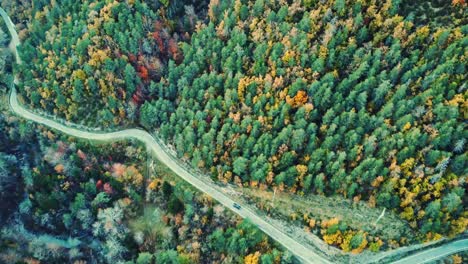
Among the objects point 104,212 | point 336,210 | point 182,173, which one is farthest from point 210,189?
point 336,210

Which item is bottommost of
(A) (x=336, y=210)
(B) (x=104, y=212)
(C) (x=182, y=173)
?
(B) (x=104, y=212)

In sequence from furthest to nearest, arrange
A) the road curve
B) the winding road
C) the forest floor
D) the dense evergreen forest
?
the dense evergreen forest → the road curve → the forest floor → the winding road

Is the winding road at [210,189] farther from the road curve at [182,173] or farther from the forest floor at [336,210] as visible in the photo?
the forest floor at [336,210]

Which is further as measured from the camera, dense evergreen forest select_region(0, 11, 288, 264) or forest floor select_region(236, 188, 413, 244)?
dense evergreen forest select_region(0, 11, 288, 264)

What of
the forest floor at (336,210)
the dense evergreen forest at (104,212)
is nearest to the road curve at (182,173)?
the dense evergreen forest at (104,212)

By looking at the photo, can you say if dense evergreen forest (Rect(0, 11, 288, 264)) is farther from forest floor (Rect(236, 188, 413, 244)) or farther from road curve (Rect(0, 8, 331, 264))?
forest floor (Rect(236, 188, 413, 244))

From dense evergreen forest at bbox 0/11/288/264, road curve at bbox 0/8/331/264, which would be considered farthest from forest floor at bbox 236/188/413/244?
dense evergreen forest at bbox 0/11/288/264

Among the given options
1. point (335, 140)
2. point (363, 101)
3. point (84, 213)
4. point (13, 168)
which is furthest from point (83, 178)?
point (363, 101)

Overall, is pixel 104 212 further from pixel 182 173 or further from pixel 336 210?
pixel 336 210
